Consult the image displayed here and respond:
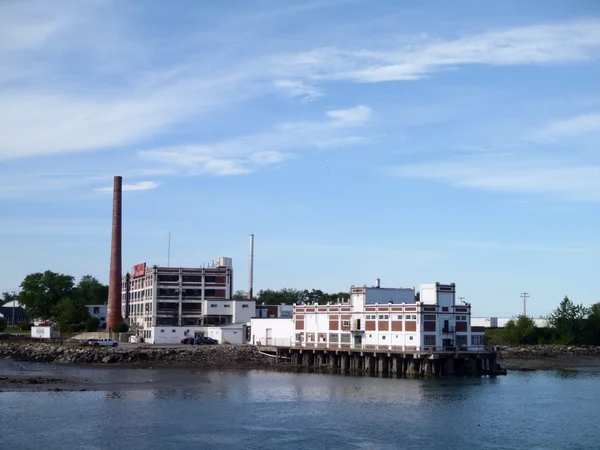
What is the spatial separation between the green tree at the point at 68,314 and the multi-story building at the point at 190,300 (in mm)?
17375

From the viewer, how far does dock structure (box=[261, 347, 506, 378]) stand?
9281 centimetres

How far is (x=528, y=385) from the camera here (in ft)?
292

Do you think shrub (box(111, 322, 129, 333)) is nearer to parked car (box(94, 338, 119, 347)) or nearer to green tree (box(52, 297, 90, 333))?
parked car (box(94, 338, 119, 347))

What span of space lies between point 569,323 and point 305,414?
111455 mm

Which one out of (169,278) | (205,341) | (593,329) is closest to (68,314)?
(169,278)

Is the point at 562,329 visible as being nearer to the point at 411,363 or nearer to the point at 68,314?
the point at 411,363

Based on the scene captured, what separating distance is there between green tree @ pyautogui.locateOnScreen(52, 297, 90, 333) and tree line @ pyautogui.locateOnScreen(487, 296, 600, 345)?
87772 millimetres

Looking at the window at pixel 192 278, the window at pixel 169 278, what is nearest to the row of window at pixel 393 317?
the window at pixel 192 278

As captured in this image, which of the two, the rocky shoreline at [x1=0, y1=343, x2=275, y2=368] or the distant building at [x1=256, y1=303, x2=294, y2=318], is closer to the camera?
the rocky shoreline at [x1=0, y1=343, x2=275, y2=368]

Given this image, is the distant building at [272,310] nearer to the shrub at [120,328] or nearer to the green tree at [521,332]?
the shrub at [120,328]

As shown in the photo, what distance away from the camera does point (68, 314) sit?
15262cm

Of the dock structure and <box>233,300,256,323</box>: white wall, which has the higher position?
<box>233,300,256,323</box>: white wall

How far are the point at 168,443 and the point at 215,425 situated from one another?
22.9 feet

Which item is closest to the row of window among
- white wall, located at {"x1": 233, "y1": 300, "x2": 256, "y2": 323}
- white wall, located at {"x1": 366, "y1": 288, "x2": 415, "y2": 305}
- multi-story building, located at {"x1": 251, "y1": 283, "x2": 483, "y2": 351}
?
multi-story building, located at {"x1": 251, "y1": 283, "x2": 483, "y2": 351}
